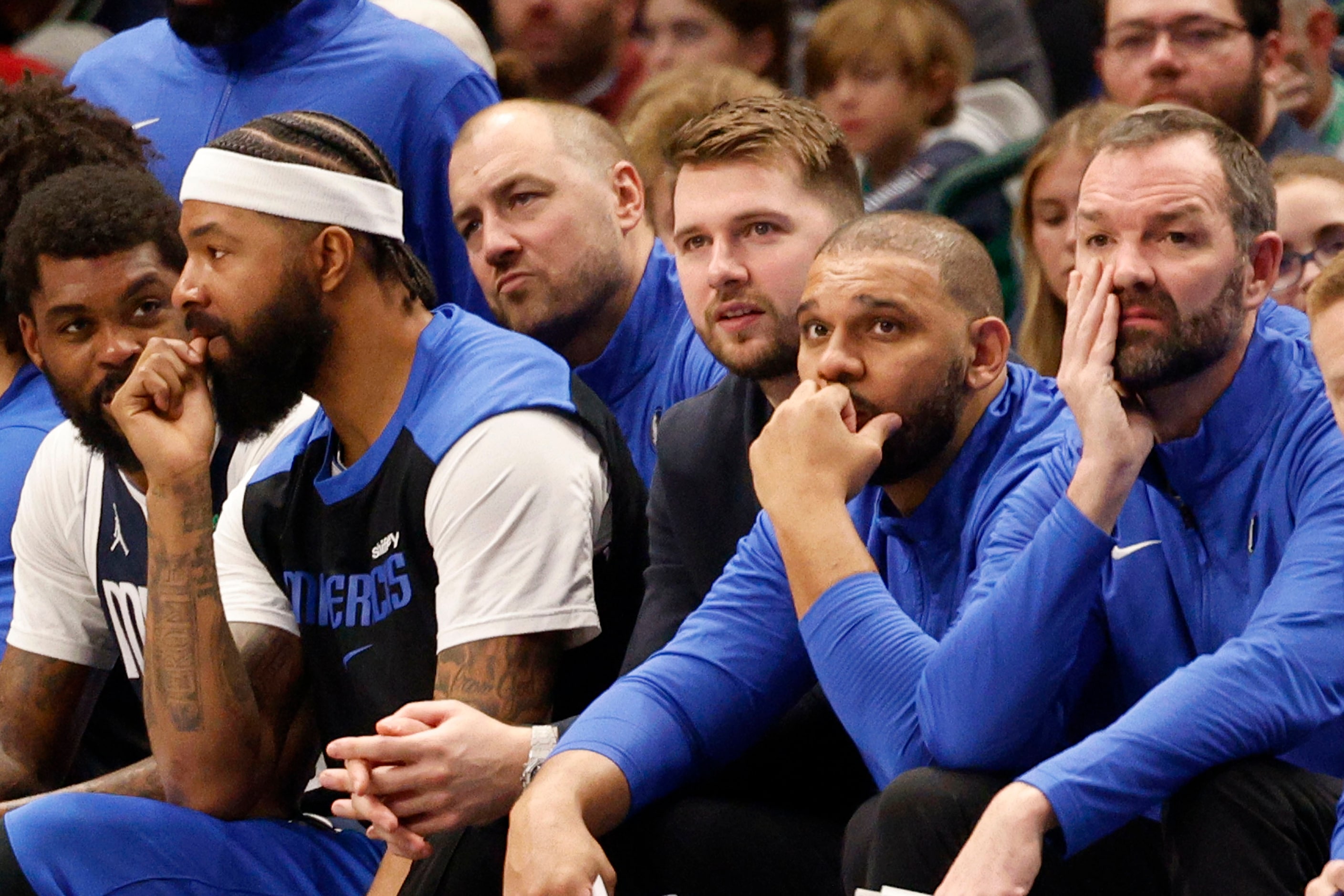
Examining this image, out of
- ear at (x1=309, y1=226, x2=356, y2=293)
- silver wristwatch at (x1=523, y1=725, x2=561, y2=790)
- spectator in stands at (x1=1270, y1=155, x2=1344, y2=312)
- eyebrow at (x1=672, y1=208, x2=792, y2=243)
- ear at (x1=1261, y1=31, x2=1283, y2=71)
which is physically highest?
ear at (x1=1261, y1=31, x2=1283, y2=71)

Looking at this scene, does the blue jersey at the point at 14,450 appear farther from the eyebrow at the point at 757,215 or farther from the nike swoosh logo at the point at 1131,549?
the nike swoosh logo at the point at 1131,549

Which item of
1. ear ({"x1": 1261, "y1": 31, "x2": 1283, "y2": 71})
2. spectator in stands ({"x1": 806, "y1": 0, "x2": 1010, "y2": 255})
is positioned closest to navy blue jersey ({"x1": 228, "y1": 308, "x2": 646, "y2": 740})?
ear ({"x1": 1261, "y1": 31, "x2": 1283, "y2": 71})

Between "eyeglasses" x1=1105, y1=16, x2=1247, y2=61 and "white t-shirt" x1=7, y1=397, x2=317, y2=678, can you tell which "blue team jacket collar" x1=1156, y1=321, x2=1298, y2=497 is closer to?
"white t-shirt" x1=7, y1=397, x2=317, y2=678

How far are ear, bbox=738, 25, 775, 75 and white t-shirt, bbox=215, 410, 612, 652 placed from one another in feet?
8.83

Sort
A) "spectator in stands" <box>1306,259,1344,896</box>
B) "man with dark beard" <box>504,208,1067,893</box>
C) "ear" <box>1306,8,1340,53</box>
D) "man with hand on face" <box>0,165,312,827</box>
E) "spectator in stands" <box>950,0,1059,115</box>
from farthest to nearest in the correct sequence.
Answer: "spectator in stands" <box>950,0,1059,115</box> → "ear" <box>1306,8,1340,53</box> → "man with hand on face" <box>0,165,312,827</box> → "man with dark beard" <box>504,208,1067,893</box> → "spectator in stands" <box>1306,259,1344,896</box>

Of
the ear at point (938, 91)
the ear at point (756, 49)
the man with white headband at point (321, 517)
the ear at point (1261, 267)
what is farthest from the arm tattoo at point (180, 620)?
the ear at point (756, 49)

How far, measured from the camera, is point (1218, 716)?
8.36 feet

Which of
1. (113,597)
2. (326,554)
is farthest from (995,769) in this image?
(113,597)

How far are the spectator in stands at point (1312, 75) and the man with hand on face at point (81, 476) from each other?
8.51ft

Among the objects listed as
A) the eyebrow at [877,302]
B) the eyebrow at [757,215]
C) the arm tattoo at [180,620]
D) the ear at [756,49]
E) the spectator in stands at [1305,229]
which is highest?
the eyebrow at [877,302]

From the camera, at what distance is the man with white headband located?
10.5 feet

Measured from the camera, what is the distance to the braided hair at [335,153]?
11.4 ft

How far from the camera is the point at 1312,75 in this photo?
4.96 meters

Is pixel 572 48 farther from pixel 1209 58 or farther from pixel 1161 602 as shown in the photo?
pixel 1161 602
